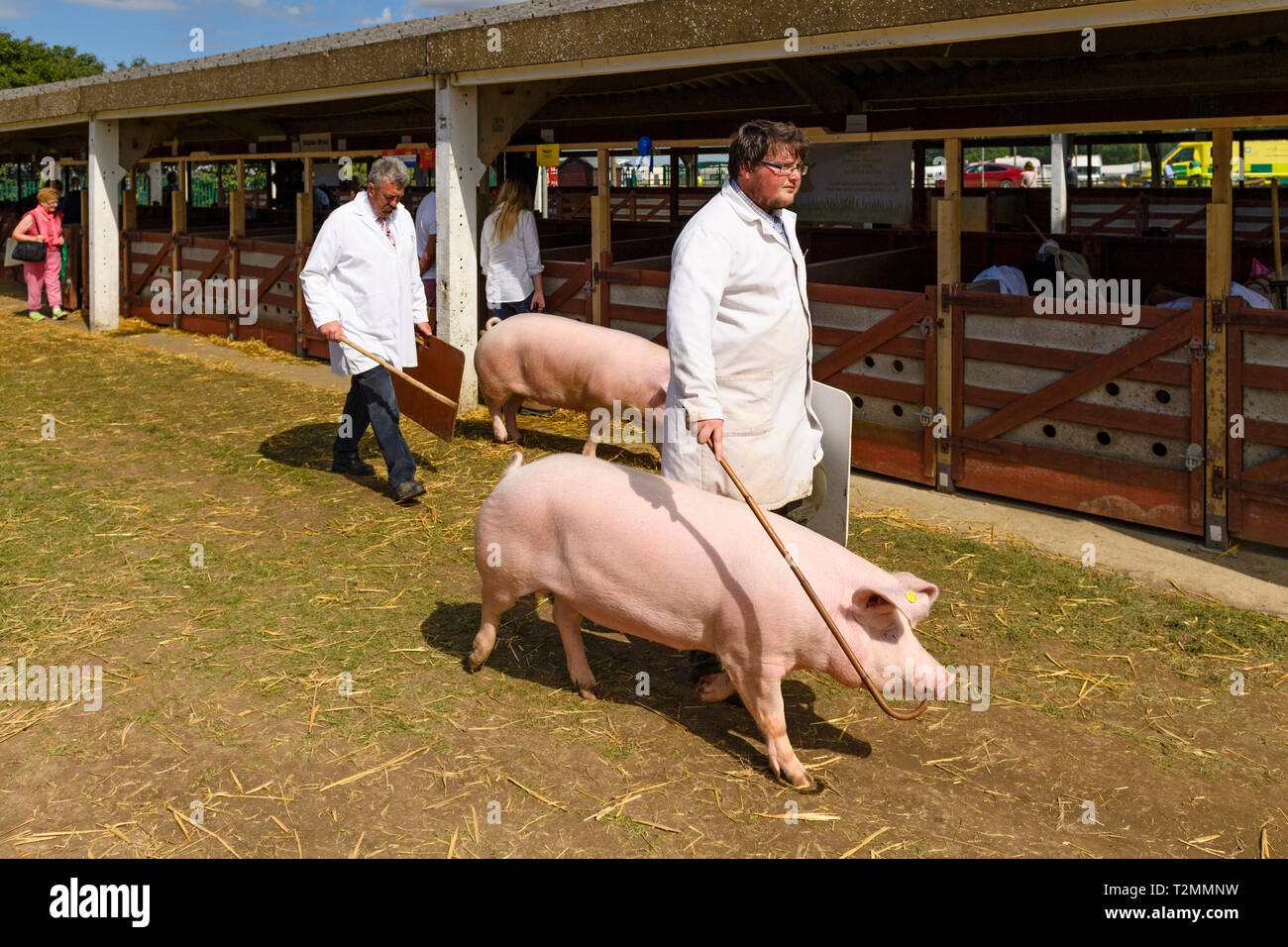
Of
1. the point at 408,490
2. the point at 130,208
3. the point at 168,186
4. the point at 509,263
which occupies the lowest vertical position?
the point at 408,490

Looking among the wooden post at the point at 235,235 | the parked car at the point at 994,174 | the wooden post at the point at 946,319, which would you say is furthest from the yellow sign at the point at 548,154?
the parked car at the point at 994,174

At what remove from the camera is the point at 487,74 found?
9461 mm

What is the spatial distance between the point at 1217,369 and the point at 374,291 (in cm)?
465

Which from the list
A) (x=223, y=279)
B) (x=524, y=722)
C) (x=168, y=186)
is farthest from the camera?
(x=168, y=186)

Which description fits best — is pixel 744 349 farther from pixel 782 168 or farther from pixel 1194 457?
pixel 1194 457

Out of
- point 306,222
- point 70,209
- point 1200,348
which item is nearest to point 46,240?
point 70,209

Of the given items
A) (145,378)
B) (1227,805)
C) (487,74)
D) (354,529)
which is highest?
(487,74)

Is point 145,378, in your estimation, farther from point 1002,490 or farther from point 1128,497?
point 1128,497

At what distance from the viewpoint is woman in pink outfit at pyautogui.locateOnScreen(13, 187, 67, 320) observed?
16.3 m

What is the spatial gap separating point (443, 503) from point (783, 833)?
13.6 feet

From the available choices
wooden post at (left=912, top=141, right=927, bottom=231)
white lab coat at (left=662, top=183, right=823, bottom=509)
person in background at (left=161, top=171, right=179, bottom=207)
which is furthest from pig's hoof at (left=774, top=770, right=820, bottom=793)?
person in background at (left=161, top=171, right=179, bottom=207)

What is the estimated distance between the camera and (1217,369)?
20.9 feet

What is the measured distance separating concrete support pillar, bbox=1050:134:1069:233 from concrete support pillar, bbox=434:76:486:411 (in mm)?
12163
